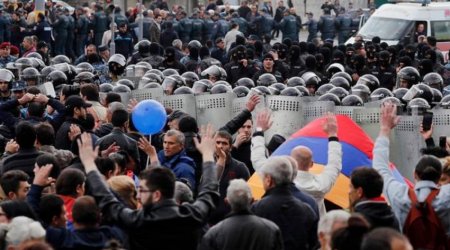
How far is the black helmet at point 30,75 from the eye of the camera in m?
20.8

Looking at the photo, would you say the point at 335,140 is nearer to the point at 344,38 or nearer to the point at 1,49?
the point at 1,49

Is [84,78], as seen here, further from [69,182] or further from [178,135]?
[69,182]

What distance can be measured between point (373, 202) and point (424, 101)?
6.78 m

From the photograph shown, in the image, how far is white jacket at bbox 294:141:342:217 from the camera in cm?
1255

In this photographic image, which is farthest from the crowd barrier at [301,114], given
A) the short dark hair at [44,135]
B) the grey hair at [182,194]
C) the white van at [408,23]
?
the white van at [408,23]

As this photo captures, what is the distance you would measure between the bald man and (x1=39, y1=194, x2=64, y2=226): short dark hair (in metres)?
2.27

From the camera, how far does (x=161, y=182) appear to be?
34.9ft

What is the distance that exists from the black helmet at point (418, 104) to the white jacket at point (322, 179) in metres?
4.95

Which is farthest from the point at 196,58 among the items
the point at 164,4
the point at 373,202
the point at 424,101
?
the point at 164,4

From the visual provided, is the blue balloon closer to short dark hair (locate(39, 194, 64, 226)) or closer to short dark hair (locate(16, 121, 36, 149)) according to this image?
short dark hair (locate(16, 121, 36, 149))

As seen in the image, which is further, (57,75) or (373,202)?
(57,75)

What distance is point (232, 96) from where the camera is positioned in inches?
776

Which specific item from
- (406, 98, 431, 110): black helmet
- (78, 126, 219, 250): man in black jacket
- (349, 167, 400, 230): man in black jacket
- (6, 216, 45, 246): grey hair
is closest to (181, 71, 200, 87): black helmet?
(406, 98, 431, 110): black helmet

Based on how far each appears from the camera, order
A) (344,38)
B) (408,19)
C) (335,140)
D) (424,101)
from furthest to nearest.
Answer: (344,38)
(408,19)
(424,101)
(335,140)
